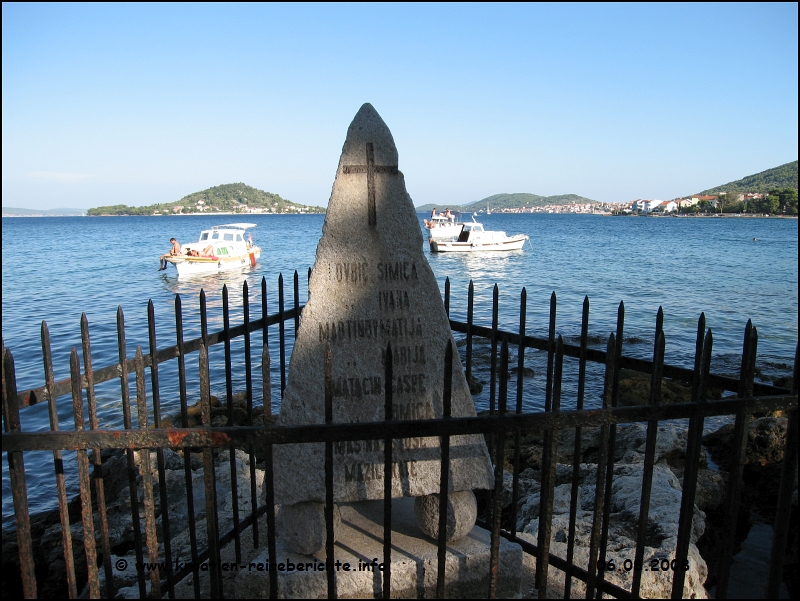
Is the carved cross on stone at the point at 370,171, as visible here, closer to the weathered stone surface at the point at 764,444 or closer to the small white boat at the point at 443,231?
the weathered stone surface at the point at 764,444

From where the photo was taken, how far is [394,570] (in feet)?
11.0

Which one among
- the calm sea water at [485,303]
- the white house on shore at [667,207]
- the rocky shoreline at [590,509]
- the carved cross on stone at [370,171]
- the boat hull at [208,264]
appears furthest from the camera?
the white house on shore at [667,207]

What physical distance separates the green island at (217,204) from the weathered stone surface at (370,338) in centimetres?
17831

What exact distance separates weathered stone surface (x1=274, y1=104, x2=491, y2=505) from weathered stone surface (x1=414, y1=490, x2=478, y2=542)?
10cm

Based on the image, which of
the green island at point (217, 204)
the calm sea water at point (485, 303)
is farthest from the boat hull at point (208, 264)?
the green island at point (217, 204)

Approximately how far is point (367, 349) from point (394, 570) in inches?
52.7

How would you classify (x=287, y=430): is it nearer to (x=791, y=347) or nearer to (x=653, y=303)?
(x=791, y=347)

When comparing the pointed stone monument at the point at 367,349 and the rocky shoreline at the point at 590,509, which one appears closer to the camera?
the pointed stone monument at the point at 367,349

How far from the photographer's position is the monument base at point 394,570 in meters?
3.30

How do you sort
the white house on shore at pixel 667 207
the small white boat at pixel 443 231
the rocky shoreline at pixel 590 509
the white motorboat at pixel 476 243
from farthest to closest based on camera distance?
the white house on shore at pixel 667 207 → the small white boat at pixel 443 231 → the white motorboat at pixel 476 243 → the rocky shoreline at pixel 590 509

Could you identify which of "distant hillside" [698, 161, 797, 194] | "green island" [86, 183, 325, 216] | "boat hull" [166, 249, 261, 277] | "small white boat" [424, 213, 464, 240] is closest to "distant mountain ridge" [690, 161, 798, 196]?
"distant hillside" [698, 161, 797, 194]

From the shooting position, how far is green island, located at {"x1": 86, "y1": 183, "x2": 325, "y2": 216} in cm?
17162

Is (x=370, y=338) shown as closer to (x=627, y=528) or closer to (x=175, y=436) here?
(x=175, y=436)

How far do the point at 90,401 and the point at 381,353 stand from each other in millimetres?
1657
